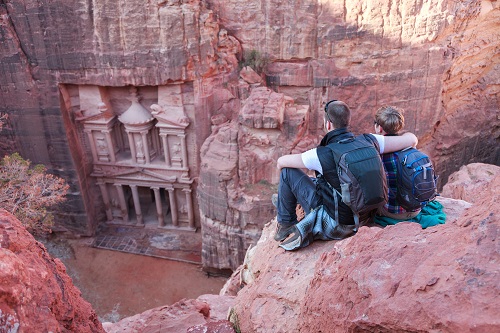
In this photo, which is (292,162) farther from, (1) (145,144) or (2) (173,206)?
(2) (173,206)

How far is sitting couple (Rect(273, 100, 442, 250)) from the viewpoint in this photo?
3721 mm

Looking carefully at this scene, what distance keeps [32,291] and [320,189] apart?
2632mm

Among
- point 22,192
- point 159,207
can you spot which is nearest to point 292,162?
point 22,192

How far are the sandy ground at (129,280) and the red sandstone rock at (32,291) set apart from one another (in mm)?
9859

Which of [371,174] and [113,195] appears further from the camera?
[113,195]

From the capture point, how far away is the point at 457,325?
1791mm

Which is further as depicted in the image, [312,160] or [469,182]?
[469,182]

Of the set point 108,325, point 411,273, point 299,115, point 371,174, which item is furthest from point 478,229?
point 299,115

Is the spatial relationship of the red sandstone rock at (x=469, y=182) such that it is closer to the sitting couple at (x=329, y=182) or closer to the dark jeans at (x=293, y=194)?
the sitting couple at (x=329, y=182)

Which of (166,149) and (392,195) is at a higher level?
(392,195)

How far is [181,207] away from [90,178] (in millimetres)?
3740

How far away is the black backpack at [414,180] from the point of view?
3793mm

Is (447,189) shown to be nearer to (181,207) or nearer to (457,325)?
(457,325)

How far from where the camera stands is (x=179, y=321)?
4.02m
